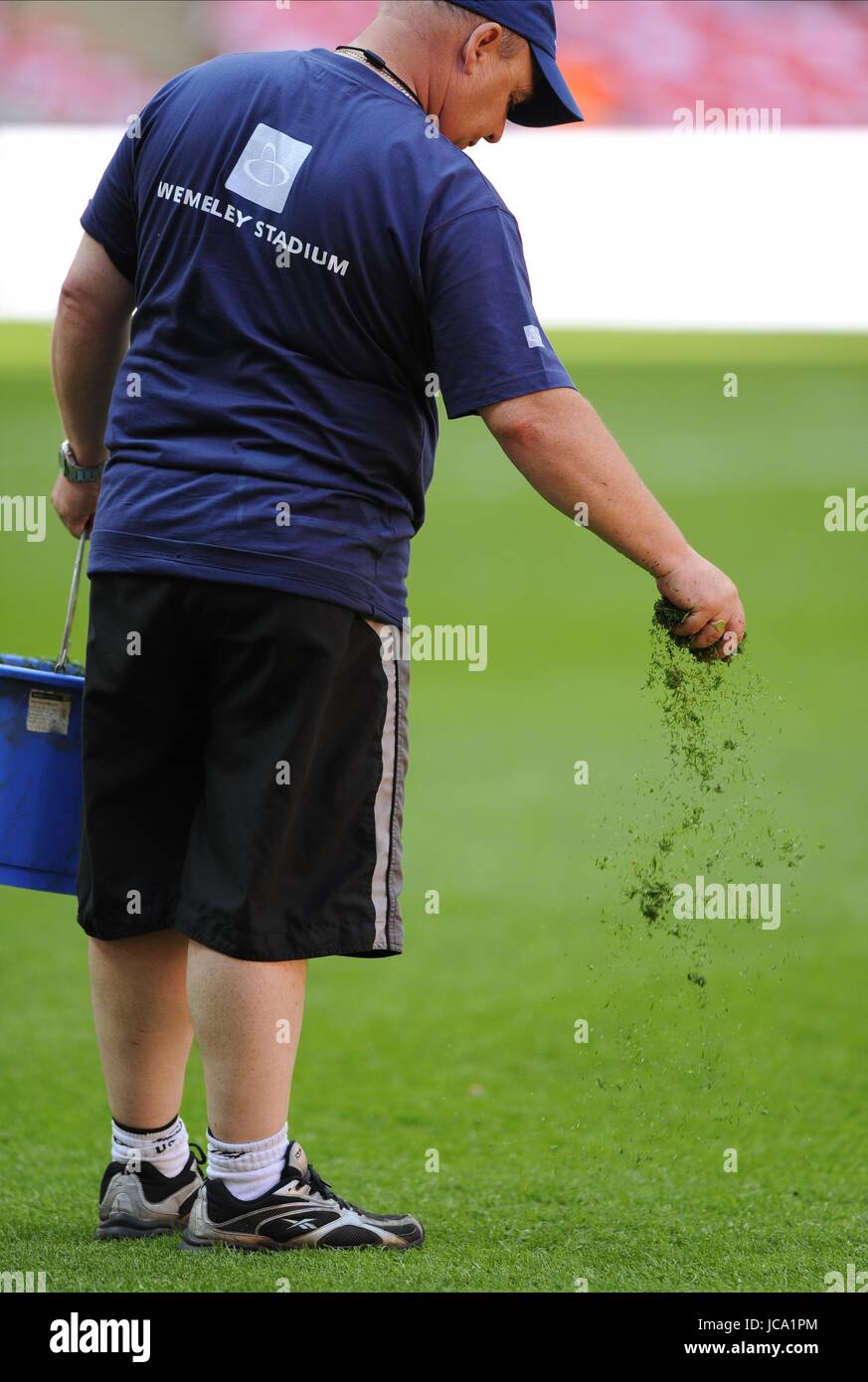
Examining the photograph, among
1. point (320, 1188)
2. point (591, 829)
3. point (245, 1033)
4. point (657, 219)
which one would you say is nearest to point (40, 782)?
point (245, 1033)

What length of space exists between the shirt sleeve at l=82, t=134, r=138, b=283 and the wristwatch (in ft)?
0.88

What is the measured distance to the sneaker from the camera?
182 cm

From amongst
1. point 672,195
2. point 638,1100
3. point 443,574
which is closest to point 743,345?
point 672,195

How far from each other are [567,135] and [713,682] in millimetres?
15942

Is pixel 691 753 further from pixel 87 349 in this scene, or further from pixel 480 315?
pixel 87 349

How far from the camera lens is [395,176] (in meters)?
1.60

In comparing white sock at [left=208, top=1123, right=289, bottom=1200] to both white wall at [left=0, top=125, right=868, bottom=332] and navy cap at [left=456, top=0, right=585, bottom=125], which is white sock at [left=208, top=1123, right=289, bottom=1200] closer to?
navy cap at [left=456, top=0, right=585, bottom=125]

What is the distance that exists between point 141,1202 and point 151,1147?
2.4 inches

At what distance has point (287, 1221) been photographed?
1.73 meters

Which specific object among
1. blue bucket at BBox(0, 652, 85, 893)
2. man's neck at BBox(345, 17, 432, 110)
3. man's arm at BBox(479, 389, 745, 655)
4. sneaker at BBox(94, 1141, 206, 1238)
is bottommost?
sneaker at BBox(94, 1141, 206, 1238)

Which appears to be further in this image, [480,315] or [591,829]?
[591,829]

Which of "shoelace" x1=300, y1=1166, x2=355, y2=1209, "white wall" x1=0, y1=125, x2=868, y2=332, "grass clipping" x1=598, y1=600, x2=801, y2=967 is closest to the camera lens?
"shoelace" x1=300, y1=1166, x2=355, y2=1209

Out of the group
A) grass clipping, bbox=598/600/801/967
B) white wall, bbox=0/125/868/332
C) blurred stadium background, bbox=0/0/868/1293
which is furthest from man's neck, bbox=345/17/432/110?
white wall, bbox=0/125/868/332

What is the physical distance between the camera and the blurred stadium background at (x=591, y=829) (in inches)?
77.3
